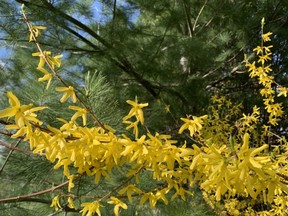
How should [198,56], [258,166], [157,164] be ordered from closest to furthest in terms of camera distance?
[258,166], [157,164], [198,56]

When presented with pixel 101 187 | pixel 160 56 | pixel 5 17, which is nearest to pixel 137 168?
pixel 101 187

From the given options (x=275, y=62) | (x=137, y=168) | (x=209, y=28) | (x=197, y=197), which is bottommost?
(x=197, y=197)

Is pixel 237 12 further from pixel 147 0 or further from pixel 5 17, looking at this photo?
pixel 5 17

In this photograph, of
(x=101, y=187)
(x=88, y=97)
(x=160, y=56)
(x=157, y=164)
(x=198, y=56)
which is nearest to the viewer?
(x=157, y=164)

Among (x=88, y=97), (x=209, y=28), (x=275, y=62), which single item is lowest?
(x=88, y=97)

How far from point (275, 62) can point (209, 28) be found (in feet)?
2.36

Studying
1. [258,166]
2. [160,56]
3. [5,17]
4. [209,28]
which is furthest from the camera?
[209,28]

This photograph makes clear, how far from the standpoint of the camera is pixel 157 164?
725 millimetres

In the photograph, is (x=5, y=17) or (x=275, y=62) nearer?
(x=5, y=17)

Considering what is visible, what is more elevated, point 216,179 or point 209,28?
point 209,28

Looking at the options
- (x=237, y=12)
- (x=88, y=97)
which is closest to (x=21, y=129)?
(x=88, y=97)

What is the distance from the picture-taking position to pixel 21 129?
62 cm

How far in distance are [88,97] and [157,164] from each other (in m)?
0.71

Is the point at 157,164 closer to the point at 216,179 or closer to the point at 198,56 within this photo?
the point at 216,179
